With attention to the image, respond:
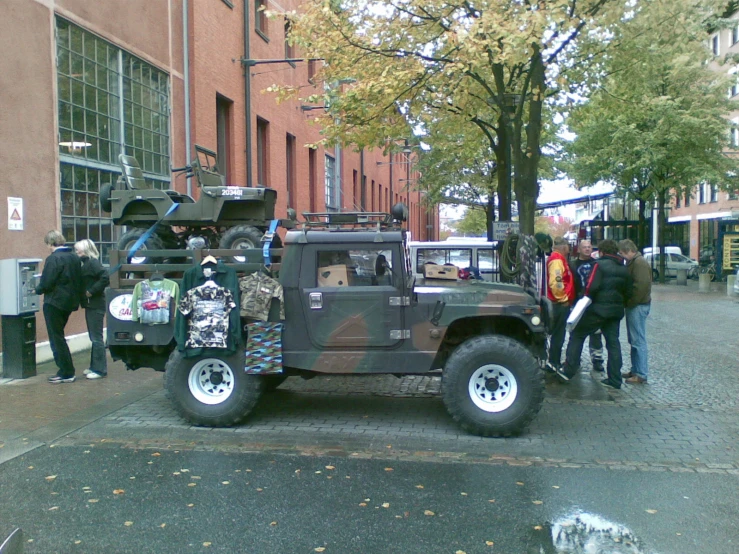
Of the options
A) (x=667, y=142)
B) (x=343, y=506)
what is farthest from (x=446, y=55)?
(x=667, y=142)

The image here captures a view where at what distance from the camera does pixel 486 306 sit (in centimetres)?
661

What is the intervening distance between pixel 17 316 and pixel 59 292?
658 millimetres

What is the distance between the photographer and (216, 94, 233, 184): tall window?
16.1 meters

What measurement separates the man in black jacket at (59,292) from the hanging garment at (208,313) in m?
2.90

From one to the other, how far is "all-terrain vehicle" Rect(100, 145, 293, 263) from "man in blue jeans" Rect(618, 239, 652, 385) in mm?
4526

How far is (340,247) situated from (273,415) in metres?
1.92

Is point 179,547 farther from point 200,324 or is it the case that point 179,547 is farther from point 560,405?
point 560,405

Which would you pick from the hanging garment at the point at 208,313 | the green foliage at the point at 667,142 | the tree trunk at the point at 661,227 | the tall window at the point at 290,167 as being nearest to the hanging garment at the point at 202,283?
the hanging garment at the point at 208,313

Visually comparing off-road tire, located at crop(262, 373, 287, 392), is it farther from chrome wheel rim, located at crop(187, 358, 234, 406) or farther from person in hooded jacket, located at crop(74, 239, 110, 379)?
person in hooded jacket, located at crop(74, 239, 110, 379)

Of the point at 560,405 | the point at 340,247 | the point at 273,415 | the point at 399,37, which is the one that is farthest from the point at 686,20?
the point at 273,415

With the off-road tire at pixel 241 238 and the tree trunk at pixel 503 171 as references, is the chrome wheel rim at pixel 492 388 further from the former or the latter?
the tree trunk at pixel 503 171

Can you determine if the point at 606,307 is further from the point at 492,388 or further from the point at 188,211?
the point at 188,211

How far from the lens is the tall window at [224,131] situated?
16.1 metres

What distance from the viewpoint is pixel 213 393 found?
6855 mm
